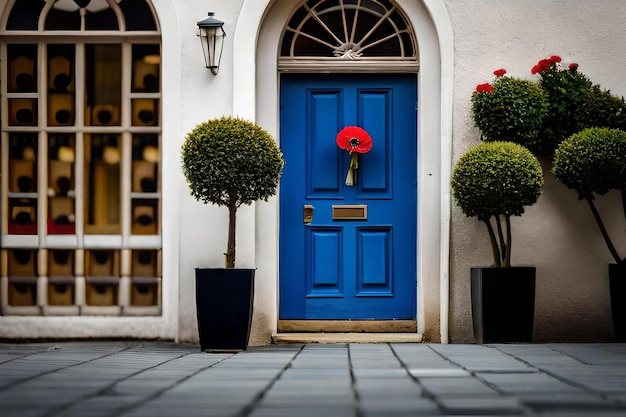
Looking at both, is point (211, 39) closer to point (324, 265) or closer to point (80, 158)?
point (80, 158)

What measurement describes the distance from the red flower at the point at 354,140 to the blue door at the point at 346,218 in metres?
0.13

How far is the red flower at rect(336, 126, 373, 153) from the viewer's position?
9141 mm

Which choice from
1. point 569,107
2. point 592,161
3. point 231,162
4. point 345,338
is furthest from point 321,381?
point 569,107

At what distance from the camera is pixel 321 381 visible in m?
5.71

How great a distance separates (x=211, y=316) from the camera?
317 inches

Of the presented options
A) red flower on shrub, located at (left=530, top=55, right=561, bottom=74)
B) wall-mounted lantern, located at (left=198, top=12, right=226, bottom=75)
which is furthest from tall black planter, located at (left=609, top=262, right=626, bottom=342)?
wall-mounted lantern, located at (left=198, top=12, right=226, bottom=75)

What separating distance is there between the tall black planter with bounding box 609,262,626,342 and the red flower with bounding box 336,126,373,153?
253 centimetres

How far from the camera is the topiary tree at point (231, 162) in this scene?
310 inches

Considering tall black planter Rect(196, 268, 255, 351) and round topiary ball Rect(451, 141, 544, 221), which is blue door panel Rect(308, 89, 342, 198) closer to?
round topiary ball Rect(451, 141, 544, 221)

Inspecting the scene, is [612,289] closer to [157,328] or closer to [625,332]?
[625,332]

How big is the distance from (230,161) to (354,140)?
5.57ft

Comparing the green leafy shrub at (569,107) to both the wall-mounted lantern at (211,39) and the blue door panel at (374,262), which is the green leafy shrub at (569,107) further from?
the wall-mounted lantern at (211,39)

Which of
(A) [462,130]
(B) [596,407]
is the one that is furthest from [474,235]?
(B) [596,407]

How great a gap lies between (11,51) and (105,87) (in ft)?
3.20
